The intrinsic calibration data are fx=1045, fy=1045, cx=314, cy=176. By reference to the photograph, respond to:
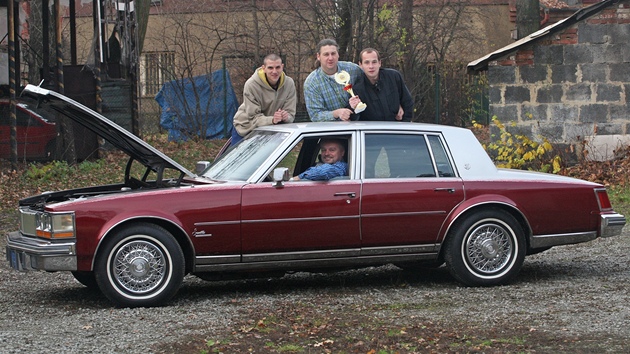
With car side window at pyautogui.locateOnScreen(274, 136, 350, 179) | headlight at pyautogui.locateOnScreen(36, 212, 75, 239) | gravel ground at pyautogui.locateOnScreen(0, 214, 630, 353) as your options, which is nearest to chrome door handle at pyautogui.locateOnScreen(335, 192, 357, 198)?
car side window at pyautogui.locateOnScreen(274, 136, 350, 179)

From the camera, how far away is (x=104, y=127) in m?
8.62

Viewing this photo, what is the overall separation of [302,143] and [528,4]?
61.3ft

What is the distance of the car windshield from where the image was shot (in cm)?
848

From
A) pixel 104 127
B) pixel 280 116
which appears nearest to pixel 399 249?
pixel 280 116

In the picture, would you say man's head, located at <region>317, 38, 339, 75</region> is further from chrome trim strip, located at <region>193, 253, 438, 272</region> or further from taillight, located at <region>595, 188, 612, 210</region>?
taillight, located at <region>595, 188, 612, 210</region>

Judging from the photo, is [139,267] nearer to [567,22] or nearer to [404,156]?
[404,156]

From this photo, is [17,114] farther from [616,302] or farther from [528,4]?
[616,302]

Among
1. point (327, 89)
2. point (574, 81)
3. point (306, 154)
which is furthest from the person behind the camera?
point (574, 81)

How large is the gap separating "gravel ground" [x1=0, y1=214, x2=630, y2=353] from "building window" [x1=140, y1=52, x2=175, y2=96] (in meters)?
18.4

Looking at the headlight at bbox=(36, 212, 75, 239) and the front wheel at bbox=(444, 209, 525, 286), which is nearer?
the headlight at bbox=(36, 212, 75, 239)

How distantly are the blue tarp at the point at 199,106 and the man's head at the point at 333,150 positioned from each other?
17906 millimetres

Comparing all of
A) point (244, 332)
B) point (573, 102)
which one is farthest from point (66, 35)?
point (244, 332)

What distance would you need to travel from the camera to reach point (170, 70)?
91.4 ft

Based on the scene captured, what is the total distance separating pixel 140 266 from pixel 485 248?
2851mm
